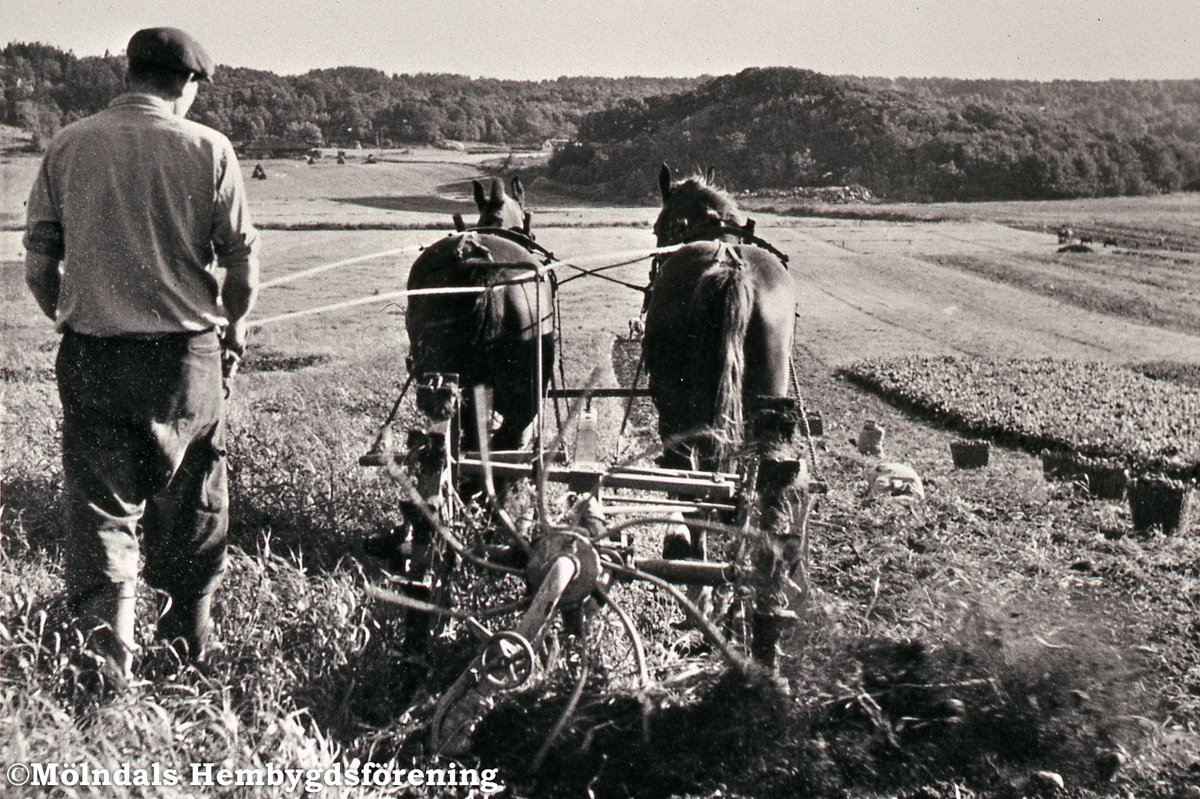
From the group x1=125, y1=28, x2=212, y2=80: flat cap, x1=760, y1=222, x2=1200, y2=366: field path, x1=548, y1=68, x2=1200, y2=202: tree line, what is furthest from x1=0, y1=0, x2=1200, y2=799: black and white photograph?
x1=548, y1=68, x2=1200, y2=202: tree line

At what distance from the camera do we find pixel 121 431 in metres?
2.89

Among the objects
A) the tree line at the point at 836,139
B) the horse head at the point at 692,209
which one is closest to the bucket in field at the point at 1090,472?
the horse head at the point at 692,209

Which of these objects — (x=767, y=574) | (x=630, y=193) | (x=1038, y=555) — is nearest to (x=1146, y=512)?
(x=1038, y=555)

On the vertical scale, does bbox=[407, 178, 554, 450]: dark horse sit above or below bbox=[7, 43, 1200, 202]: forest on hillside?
below

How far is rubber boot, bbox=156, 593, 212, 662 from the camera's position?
3176 millimetres

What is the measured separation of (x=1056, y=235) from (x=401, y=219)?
1732cm

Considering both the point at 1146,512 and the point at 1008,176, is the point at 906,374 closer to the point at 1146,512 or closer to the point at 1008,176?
the point at 1146,512

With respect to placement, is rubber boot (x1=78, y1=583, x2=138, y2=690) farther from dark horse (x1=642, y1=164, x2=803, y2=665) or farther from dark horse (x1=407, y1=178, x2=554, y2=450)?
dark horse (x1=642, y1=164, x2=803, y2=665)

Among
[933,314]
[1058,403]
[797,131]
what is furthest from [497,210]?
[797,131]

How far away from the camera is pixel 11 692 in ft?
8.74

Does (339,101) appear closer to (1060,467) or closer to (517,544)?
(1060,467)

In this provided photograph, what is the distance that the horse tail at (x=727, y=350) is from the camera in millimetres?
4430

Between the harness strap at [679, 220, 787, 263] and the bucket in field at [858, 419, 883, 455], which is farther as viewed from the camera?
the bucket in field at [858, 419, 883, 455]

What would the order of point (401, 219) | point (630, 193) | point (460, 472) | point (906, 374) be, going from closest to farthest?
point (460, 472) < point (906, 374) < point (401, 219) < point (630, 193)
